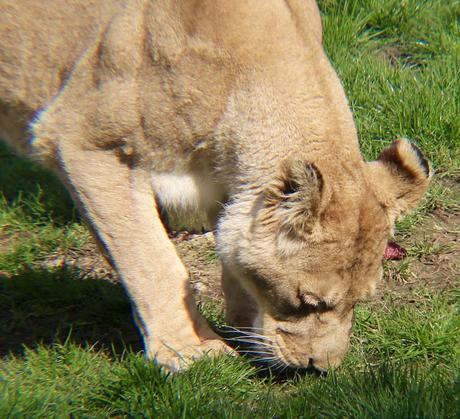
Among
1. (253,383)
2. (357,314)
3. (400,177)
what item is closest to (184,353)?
(253,383)

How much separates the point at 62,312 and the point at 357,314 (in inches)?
60.1

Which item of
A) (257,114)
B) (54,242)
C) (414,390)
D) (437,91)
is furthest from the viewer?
(437,91)

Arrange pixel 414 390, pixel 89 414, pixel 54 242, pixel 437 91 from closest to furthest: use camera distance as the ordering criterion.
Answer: pixel 414 390, pixel 89 414, pixel 54 242, pixel 437 91

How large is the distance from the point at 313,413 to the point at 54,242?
94.7 inches

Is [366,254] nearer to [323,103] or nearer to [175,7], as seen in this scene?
[323,103]

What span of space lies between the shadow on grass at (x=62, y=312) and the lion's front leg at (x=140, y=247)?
18.1 inches

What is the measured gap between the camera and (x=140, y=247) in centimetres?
393

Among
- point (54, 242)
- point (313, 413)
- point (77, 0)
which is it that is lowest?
point (54, 242)

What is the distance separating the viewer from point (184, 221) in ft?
14.5

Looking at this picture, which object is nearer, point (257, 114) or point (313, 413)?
point (313, 413)

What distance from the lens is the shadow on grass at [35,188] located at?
18.1ft

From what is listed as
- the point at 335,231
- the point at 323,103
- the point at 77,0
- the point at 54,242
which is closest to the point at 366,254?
the point at 335,231

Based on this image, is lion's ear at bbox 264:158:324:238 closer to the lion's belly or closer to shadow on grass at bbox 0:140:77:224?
the lion's belly

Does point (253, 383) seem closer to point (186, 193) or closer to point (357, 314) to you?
point (357, 314)
